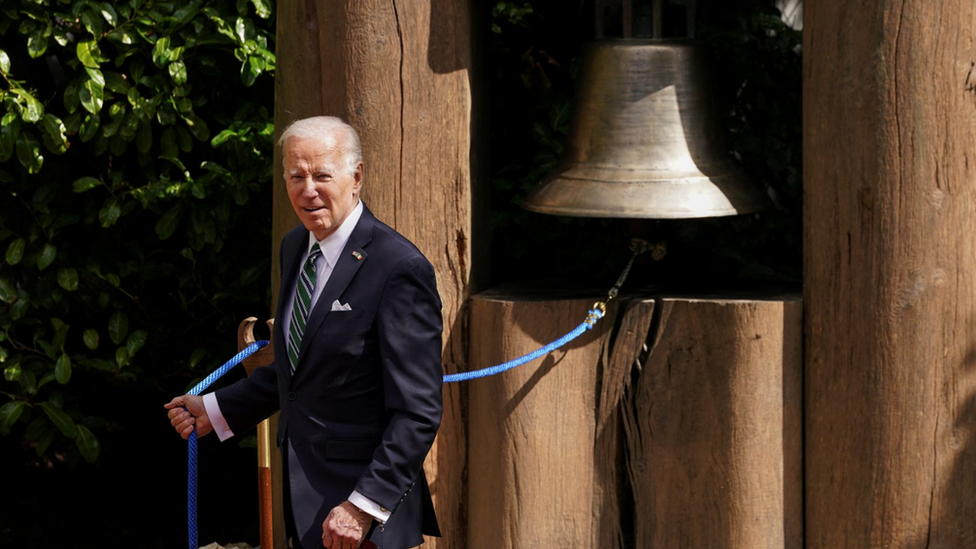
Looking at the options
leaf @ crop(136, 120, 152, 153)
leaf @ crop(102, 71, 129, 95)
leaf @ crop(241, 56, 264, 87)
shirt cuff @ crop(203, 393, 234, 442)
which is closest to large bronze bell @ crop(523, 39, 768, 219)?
shirt cuff @ crop(203, 393, 234, 442)

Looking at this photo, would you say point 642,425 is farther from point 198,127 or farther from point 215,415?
point 198,127

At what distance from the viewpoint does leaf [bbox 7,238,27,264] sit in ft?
14.4

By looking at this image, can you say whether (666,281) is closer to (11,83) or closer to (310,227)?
(310,227)

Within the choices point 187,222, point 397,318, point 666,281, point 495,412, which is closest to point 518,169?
point 666,281

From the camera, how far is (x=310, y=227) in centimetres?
266

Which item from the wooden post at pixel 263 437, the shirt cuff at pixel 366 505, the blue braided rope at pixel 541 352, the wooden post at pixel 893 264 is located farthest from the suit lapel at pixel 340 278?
the wooden post at pixel 893 264

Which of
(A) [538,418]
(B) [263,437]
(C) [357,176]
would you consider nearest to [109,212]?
(B) [263,437]

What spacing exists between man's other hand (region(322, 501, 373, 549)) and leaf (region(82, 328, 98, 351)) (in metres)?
2.26

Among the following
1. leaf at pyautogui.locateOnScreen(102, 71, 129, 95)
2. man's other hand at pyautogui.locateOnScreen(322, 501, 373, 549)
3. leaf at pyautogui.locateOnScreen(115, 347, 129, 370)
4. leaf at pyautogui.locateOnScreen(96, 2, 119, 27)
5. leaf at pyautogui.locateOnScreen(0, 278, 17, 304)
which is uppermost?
leaf at pyautogui.locateOnScreen(96, 2, 119, 27)

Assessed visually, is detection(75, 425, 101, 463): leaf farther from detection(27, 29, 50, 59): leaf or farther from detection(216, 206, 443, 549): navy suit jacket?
detection(216, 206, 443, 549): navy suit jacket

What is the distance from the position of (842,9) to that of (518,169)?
1272 mm

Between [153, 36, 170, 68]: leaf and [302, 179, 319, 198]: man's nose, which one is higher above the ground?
[153, 36, 170, 68]: leaf

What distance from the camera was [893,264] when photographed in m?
3.11

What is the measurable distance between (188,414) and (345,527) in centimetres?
58
